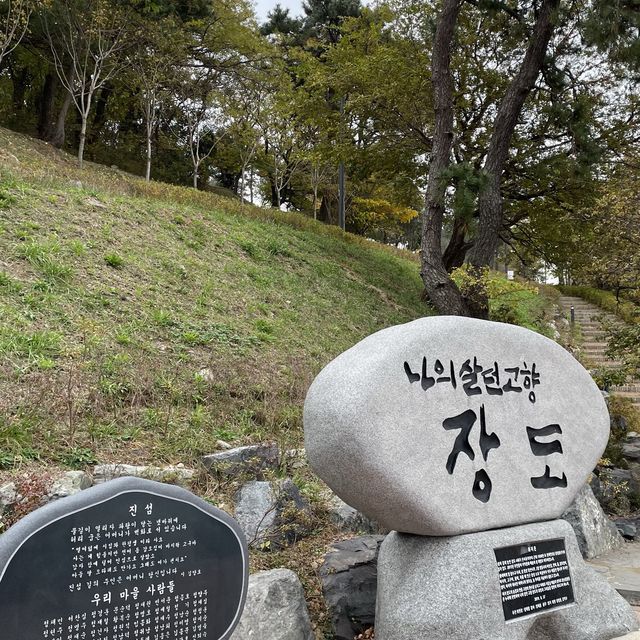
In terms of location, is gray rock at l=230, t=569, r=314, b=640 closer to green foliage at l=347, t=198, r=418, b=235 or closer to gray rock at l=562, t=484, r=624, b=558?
gray rock at l=562, t=484, r=624, b=558

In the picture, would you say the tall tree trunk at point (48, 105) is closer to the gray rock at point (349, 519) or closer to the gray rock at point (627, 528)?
the gray rock at point (349, 519)

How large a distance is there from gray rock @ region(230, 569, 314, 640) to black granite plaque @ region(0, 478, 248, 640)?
0.83 meters

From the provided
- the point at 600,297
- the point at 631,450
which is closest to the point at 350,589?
the point at 631,450

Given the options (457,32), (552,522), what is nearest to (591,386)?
(552,522)

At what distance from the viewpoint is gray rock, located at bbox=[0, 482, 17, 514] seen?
3.87 meters

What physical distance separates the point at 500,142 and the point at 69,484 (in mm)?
9974

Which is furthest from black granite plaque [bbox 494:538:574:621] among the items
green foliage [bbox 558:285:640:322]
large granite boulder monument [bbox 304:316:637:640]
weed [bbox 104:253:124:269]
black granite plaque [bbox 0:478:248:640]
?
green foliage [bbox 558:285:640:322]

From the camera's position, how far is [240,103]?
74.0 ft

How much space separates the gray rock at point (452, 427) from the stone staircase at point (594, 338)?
20.6 feet

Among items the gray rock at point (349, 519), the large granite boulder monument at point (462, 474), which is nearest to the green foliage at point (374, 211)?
the gray rock at point (349, 519)

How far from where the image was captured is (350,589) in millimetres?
4133

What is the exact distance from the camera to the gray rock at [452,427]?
341 centimetres

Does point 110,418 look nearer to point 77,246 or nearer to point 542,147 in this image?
point 77,246

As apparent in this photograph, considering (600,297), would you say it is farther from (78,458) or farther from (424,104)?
(78,458)
